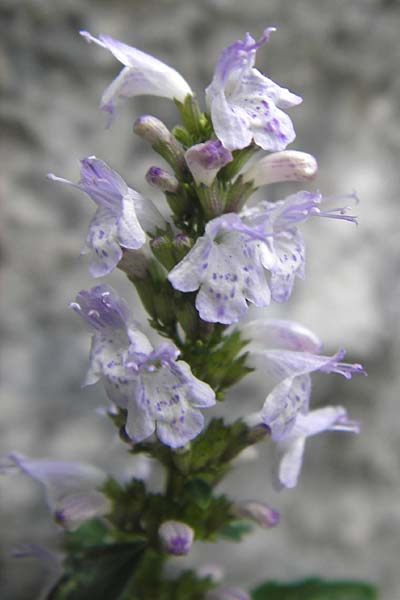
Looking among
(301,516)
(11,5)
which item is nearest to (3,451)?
(301,516)

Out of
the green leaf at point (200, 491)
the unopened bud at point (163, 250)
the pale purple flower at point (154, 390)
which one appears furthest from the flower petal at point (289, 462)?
the unopened bud at point (163, 250)

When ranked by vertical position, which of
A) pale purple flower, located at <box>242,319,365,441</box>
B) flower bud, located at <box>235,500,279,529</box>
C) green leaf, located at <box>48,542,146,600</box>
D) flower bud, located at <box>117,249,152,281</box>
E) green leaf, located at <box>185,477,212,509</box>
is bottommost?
green leaf, located at <box>48,542,146,600</box>

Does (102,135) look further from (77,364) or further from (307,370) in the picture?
(307,370)

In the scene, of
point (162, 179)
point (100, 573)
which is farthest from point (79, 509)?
point (162, 179)

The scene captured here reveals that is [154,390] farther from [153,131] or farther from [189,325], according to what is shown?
[153,131]

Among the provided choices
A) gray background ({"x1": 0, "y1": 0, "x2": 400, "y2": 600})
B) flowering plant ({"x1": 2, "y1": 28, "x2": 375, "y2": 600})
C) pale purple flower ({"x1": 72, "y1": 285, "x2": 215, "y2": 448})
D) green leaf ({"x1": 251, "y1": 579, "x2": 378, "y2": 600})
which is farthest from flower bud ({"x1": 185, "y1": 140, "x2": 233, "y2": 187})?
gray background ({"x1": 0, "y1": 0, "x2": 400, "y2": 600})

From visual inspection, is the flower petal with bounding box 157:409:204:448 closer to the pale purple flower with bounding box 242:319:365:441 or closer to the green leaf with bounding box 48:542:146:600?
the pale purple flower with bounding box 242:319:365:441
